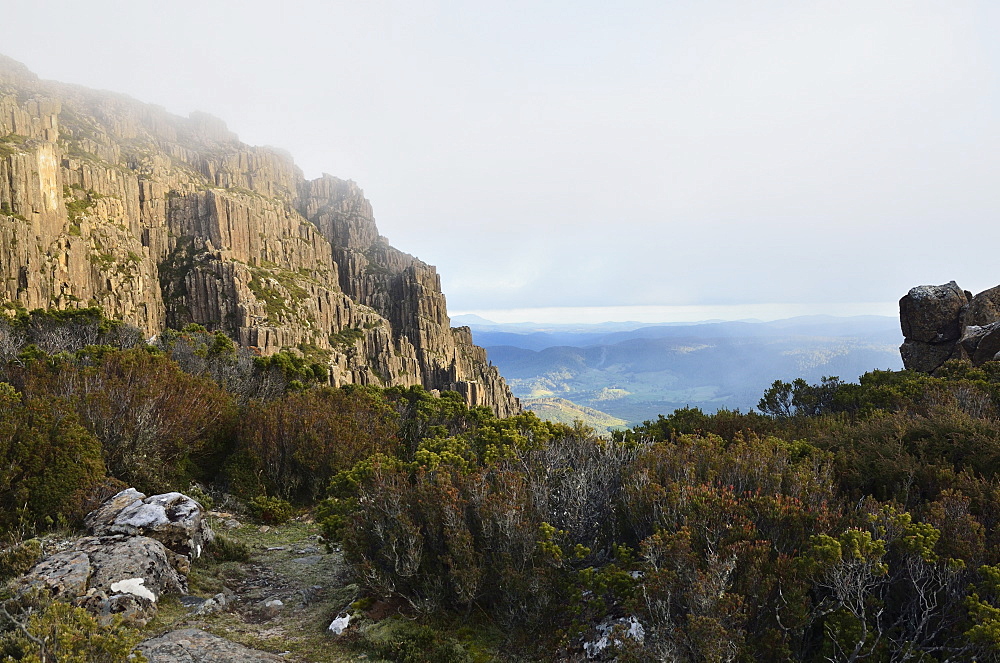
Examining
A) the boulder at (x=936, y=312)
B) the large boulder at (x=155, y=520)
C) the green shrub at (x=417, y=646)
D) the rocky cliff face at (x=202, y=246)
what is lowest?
the green shrub at (x=417, y=646)

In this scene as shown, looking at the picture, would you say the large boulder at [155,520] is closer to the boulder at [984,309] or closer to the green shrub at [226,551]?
the green shrub at [226,551]

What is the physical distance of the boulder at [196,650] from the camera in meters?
6.26

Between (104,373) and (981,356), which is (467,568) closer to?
(104,373)

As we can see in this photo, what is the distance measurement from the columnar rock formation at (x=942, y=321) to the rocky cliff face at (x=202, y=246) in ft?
245

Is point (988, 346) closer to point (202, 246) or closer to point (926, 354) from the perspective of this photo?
point (926, 354)

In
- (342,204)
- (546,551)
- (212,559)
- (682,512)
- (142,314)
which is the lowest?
(212,559)

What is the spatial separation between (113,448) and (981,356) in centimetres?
3592

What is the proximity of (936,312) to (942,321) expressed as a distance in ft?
2.02

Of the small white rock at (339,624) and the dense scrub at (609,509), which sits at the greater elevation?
the dense scrub at (609,509)

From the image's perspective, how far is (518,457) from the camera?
11.0 meters

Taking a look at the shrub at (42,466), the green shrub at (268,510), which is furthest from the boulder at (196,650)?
the green shrub at (268,510)

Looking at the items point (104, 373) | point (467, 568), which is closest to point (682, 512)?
point (467, 568)

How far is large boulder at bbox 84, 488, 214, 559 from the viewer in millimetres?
8680

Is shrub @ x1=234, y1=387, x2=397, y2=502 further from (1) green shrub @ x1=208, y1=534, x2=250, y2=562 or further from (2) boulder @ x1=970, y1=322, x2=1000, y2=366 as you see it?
(2) boulder @ x1=970, y1=322, x2=1000, y2=366
